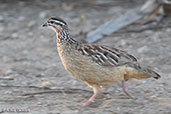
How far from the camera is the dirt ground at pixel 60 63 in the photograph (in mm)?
5859

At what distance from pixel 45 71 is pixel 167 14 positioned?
A: 12.8 feet

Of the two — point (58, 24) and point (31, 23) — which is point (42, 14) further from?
point (58, 24)

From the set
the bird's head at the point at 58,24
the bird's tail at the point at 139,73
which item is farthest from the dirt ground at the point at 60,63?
the bird's head at the point at 58,24

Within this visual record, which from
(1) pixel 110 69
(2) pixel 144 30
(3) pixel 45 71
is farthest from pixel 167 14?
(1) pixel 110 69

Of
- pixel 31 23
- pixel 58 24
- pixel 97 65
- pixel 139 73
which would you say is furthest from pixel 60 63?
pixel 31 23

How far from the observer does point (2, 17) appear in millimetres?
11266

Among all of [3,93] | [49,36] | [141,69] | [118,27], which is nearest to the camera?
[141,69]

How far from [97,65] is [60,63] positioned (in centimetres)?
254

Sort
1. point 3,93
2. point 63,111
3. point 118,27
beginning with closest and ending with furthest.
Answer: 1. point 63,111
2. point 3,93
3. point 118,27

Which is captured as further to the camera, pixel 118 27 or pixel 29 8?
pixel 29 8

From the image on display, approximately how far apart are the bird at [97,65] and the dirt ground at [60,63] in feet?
1.25

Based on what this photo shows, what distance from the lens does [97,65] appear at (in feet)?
19.1

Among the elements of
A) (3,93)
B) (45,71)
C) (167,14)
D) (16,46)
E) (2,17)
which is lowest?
(3,93)

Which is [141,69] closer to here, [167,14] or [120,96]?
[120,96]
